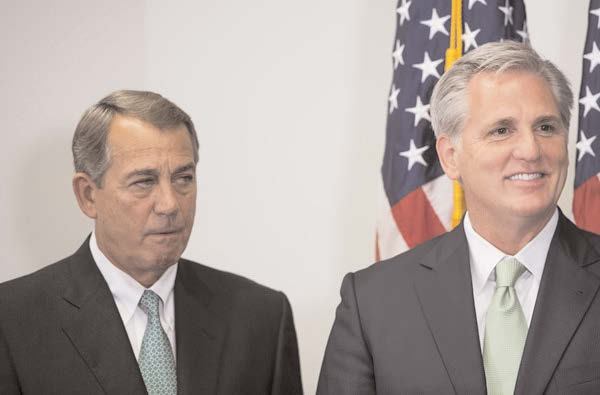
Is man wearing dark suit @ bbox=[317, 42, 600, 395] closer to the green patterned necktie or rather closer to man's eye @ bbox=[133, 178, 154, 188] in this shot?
the green patterned necktie

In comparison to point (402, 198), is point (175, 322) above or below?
below

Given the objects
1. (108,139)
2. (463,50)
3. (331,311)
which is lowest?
(331,311)

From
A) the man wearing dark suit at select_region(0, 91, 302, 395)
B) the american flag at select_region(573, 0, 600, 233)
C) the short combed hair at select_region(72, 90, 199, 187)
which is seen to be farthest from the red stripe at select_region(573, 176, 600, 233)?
the short combed hair at select_region(72, 90, 199, 187)

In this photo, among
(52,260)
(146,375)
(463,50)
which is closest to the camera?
(146,375)

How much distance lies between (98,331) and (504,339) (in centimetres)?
106

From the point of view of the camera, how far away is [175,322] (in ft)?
7.93

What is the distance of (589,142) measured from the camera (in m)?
3.06

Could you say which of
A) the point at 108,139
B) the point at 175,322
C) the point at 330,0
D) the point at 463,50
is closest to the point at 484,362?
the point at 175,322

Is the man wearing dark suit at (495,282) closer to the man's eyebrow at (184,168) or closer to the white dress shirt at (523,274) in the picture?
the white dress shirt at (523,274)

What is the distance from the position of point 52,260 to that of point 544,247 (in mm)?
2470

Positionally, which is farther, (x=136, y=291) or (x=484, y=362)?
(x=136, y=291)

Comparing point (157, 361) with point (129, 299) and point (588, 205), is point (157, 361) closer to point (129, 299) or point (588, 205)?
point (129, 299)

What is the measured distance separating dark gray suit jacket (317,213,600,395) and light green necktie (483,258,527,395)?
0.03 meters

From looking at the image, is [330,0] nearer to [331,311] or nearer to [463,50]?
[463,50]
